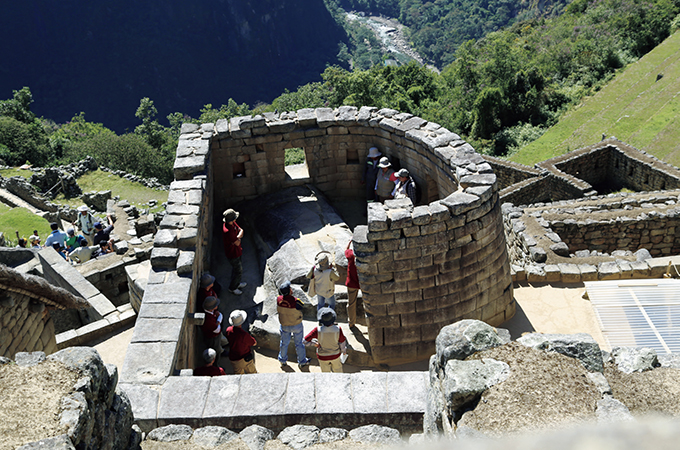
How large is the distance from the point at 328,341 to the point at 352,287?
1.42m

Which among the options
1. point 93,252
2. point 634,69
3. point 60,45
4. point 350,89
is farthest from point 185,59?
point 93,252

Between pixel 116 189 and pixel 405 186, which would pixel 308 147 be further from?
pixel 116 189

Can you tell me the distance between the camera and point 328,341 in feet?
26.8

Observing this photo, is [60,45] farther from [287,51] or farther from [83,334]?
[83,334]

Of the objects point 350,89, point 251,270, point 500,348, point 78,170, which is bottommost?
point 500,348

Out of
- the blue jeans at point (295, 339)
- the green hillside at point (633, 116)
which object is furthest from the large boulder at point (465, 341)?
the green hillside at point (633, 116)

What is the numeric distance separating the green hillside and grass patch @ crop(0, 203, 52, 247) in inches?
910

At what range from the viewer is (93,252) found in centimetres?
1448

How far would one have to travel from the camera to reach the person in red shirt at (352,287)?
30.5 feet

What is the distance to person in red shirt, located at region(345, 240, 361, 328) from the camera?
9305 millimetres

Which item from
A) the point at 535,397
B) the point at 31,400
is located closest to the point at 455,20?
the point at 535,397

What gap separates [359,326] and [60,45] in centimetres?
12090

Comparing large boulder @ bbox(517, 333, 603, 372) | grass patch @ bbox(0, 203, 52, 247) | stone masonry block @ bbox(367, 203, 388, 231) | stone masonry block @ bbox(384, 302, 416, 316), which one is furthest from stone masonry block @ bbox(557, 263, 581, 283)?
grass patch @ bbox(0, 203, 52, 247)

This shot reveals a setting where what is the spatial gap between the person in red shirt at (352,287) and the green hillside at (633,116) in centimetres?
1999
